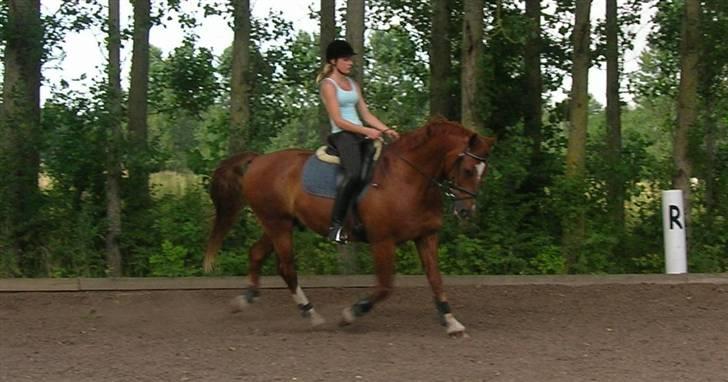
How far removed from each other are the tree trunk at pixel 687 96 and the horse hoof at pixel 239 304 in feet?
22.2

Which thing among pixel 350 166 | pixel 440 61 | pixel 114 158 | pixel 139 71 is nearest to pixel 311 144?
pixel 440 61

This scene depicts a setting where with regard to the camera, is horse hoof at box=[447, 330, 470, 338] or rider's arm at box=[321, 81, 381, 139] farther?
rider's arm at box=[321, 81, 381, 139]

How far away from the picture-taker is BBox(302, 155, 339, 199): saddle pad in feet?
31.7

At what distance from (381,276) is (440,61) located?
9386mm

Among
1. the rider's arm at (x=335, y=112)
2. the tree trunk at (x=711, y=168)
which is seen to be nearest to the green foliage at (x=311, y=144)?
the tree trunk at (x=711, y=168)

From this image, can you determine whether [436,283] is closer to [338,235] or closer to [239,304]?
[338,235]

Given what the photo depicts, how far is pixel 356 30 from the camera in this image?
41.5 feet

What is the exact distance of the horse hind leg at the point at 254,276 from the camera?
1039cm

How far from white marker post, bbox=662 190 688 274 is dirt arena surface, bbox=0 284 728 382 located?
756mm

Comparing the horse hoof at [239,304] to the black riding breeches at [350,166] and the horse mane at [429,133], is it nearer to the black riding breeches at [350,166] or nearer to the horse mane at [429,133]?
the black riding breeches at [350,166]

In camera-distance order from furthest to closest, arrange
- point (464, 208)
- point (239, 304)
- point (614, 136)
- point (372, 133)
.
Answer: point (614, 136)
point (239, 304)
point (372, 133)
point (464, 208)

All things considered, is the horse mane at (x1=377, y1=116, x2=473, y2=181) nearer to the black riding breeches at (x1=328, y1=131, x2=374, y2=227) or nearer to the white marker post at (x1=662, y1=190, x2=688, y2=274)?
the black riding breeches at (x1=328, y1=131, x2=374, y2=227)

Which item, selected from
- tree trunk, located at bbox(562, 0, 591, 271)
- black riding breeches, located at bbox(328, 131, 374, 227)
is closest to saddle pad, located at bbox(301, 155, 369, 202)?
black riding breeches, located at bbox(328, 131, 374, 227)

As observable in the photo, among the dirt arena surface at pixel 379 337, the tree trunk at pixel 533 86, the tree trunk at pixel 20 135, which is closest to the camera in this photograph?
the dirt arena surface at pixel 379 337
